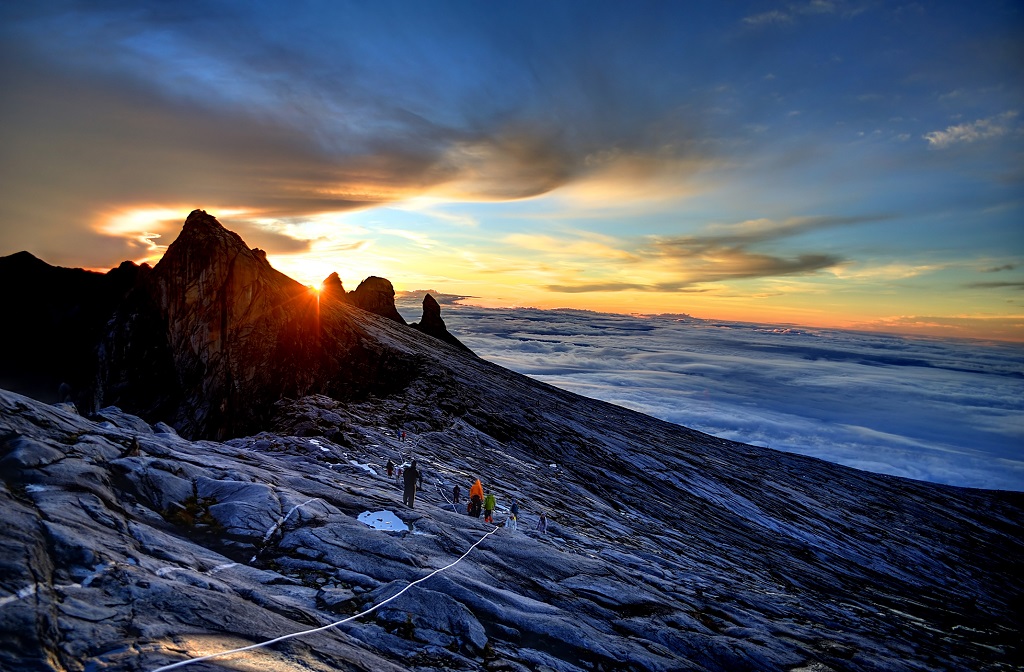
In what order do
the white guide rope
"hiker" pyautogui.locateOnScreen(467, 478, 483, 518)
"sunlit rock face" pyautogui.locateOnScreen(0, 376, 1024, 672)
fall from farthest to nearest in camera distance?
"hiker" pyautogui.locateOnScreen(467, 478, 483, 518), "sunlit rock face" pyautogui.locateOnScreen(0, 376, 1024, 672), the white guide rope

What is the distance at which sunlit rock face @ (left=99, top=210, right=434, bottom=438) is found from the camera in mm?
53188

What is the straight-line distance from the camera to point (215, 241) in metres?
56.5

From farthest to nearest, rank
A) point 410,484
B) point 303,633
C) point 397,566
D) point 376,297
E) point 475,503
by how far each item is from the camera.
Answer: point 376,297 < point 475,503 < point 410,484 < point 397,566 < point 303,633

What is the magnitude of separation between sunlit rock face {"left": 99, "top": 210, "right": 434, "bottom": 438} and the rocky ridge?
38 centimetres

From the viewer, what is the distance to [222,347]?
180ft

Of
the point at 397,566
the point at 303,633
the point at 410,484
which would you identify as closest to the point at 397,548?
the point at 397,566

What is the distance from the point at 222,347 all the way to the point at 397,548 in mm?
46141

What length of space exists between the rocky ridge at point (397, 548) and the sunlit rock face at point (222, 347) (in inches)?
15.1

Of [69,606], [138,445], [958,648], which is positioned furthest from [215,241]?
[958,648]

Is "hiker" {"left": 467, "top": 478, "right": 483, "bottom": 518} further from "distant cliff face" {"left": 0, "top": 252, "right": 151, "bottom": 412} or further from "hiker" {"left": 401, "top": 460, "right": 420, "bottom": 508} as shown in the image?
"distant cliff face" {"left": 0, "top": 252, "right": 151, "bottom": 412}

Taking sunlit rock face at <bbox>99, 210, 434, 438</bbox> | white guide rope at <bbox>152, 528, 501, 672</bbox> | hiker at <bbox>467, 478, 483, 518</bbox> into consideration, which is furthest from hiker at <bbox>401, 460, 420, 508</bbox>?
sunlit rock face at <bbox>99, 210, 434, 438</bbox>

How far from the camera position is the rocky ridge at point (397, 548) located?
478 inches

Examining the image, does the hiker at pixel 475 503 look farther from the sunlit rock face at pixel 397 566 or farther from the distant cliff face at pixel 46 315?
the distant cliff face at pixel 46 315

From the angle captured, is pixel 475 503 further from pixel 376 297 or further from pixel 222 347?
pixel 376 297
